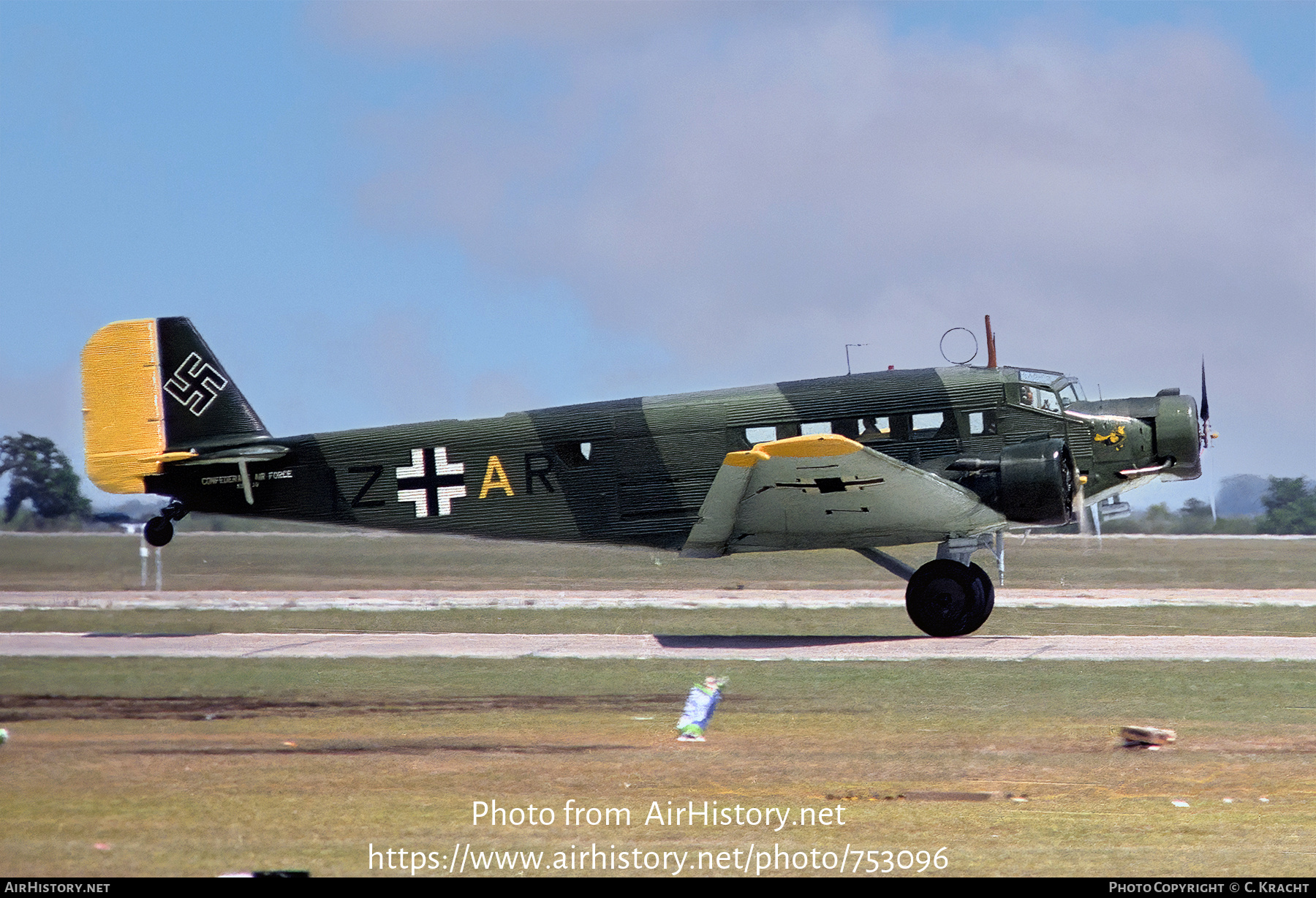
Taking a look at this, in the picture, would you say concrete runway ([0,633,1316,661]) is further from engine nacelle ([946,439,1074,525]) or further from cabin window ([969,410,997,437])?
cabin window ([969,410,997,437])

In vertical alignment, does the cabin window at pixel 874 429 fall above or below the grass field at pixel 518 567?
above

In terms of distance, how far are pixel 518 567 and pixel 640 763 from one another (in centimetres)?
2241

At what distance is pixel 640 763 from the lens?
10852 millimetres

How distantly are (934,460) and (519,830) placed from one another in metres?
11.3

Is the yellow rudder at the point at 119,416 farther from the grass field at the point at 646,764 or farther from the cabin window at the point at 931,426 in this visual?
the cabin window at the point at 931,426

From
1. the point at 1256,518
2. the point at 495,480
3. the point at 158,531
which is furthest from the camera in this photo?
the point at 1256,518

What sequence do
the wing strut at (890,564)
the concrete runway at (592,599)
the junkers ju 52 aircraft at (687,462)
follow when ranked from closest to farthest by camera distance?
the junkers ju 52 aircraft at (687,462) < the wing strut at (890,564) < the concrete runway at (592,599)

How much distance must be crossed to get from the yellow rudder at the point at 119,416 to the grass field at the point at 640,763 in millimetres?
2486

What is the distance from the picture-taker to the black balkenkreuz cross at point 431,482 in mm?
19562

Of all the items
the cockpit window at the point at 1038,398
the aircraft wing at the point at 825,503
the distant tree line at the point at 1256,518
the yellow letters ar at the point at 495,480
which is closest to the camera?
the aircraft wing at the point at 825,503

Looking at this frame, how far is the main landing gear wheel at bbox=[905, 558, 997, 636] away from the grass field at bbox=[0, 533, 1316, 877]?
241cm

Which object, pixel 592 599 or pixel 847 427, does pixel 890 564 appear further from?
pixel 592 599

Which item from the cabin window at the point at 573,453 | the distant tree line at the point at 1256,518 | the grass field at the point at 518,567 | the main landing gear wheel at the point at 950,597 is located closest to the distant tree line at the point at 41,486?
the grass field at the point at 518,567

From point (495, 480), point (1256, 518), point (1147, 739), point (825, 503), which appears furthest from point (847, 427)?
point (1256, 518)
